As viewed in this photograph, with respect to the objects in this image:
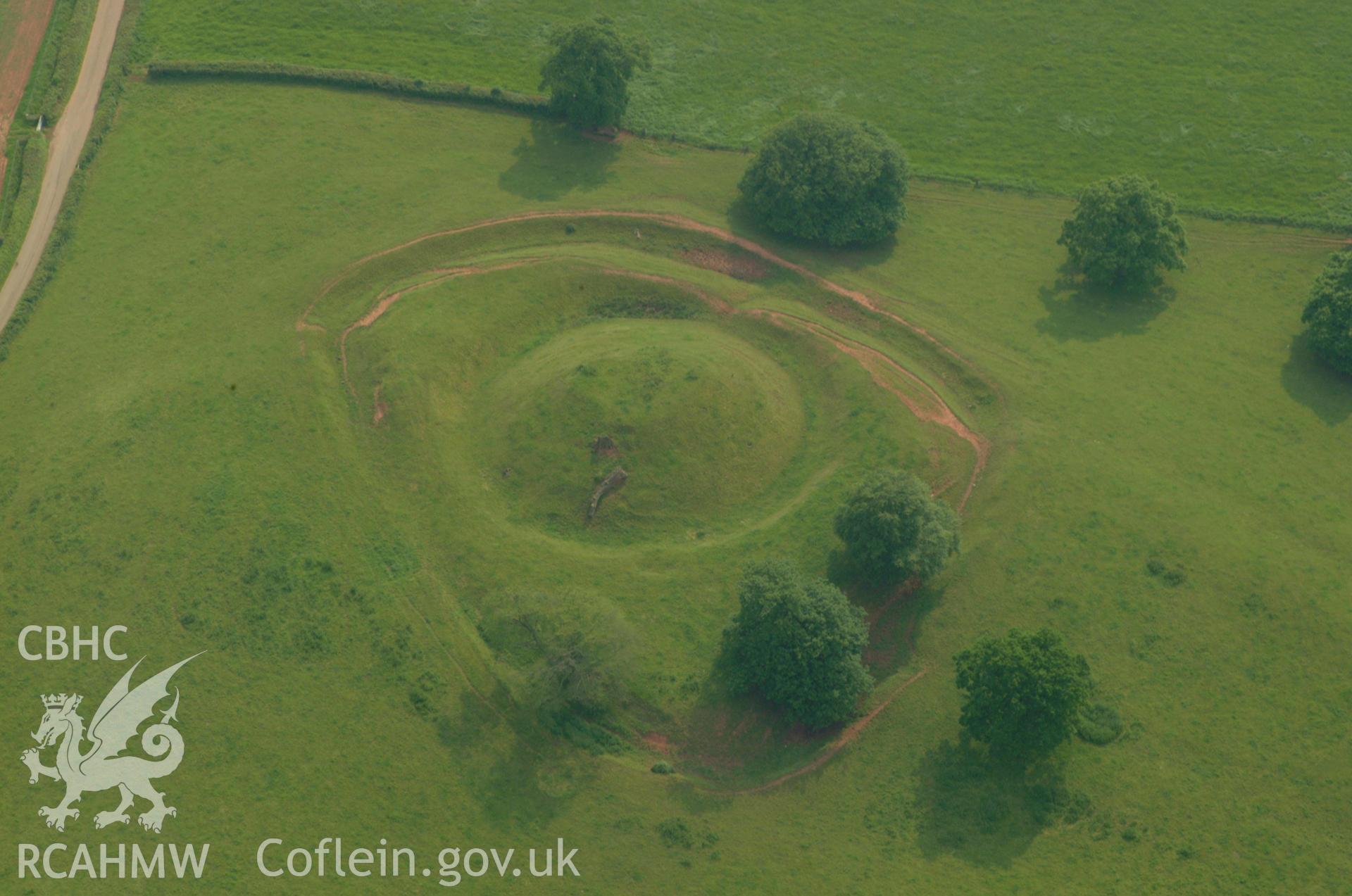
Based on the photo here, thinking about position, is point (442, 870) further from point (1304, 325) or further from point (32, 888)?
point (1304, 325)

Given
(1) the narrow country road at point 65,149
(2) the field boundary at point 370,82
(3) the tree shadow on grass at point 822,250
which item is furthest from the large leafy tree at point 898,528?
(1) the narrow country road at point 65,149

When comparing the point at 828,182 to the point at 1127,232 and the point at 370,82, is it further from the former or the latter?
the point at 370,82

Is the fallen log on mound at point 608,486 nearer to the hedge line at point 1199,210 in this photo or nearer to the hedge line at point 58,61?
the hedge line at point 1199,210

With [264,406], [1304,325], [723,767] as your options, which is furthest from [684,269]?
[1304,325]

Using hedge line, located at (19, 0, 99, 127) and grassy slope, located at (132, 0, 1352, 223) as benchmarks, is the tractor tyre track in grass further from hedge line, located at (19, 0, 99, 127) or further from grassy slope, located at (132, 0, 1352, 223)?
hedge line, located at (19, 0, 99, 127)

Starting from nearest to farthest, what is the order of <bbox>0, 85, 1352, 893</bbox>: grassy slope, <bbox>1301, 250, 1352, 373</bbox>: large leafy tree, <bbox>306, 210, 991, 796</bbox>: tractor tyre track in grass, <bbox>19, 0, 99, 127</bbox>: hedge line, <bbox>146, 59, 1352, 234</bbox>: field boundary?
<bbox>0, 85, 1352, 893</bbox>: grassy slope, <bbox>306, 210, 991, 796</bbox>: tractor tyre track in grass, <bbox>1301, 250, 1352, 373</bbox>: large leafy tree, <bbox>19, 0, 99, 127</bbox>: hedge line, <bbox>146, 59, 1352, 234</bbox>: field boundary

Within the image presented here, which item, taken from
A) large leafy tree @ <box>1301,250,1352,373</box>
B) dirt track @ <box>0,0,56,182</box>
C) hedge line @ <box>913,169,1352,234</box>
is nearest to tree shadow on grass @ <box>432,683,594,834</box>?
hedge line @ <box>913,169,1352,234</box>
